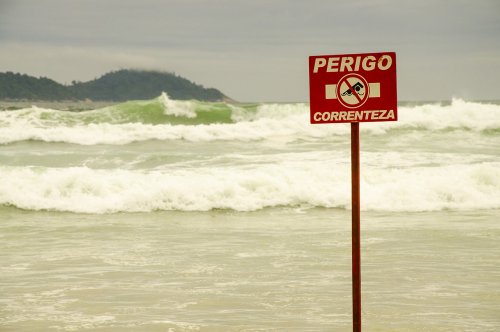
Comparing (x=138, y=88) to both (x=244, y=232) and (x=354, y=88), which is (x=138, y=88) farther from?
(x=354, y=88)

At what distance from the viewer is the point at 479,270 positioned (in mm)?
8305

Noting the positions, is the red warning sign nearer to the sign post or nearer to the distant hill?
the sign post

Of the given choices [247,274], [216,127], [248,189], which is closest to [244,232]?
[247,274]

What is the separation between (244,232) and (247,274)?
299cm

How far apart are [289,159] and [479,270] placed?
37.5 ft

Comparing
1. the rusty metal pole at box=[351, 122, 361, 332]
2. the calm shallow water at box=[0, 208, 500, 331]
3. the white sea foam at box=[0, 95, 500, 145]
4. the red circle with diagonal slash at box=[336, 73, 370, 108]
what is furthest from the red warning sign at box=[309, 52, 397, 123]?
the white sea foam at box=[0, 95, 500, 145]

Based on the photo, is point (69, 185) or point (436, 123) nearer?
point (69, 185)

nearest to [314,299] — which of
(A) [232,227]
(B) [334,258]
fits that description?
(B) [334,258]

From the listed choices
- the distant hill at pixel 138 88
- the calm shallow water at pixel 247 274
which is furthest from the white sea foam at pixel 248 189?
the distant hill at pixel 138 88

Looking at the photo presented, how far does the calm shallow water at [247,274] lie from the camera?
Result: 6578 millimetres

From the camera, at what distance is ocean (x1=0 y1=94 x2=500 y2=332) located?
22.4ft

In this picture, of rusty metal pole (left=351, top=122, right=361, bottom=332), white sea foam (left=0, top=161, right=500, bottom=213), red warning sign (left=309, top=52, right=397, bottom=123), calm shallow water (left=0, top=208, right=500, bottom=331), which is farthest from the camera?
white sea foam (left=0, top=161, right=500, bottom=213)

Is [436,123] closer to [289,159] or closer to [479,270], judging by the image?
[289,159]

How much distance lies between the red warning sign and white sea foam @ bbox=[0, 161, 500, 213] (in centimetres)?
920
